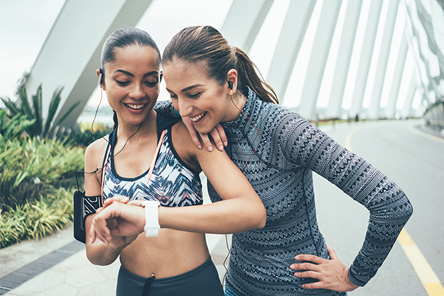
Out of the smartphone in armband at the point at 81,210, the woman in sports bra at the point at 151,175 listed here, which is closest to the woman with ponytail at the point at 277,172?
the woman in sports bra at the point at 151,175

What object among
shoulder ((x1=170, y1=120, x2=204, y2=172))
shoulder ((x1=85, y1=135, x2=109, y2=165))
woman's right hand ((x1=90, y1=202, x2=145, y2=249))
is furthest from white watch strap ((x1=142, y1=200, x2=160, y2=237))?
shoulder ((x1=85, y1=135, x2=109, y2=165))

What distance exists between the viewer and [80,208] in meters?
1.37

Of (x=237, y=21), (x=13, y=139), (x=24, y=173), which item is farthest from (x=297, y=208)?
(x=237, y=21)

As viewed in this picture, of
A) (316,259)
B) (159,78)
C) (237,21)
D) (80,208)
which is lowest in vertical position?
(80,208)

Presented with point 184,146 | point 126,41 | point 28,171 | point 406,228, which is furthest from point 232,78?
point 28,171

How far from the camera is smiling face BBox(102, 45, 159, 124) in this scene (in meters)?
1.32

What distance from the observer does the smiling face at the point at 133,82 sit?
1316 mm

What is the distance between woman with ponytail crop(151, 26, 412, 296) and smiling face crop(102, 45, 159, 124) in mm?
131

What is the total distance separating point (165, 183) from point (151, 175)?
58mm

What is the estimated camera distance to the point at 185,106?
4.09 feet

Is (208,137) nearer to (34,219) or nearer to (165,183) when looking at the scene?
(165,183)

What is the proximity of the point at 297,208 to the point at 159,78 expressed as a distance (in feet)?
2.41

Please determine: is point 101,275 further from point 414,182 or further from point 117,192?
point 414,182

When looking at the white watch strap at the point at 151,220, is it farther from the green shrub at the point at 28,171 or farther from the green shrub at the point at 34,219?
the green shrub at the point at 28,171
